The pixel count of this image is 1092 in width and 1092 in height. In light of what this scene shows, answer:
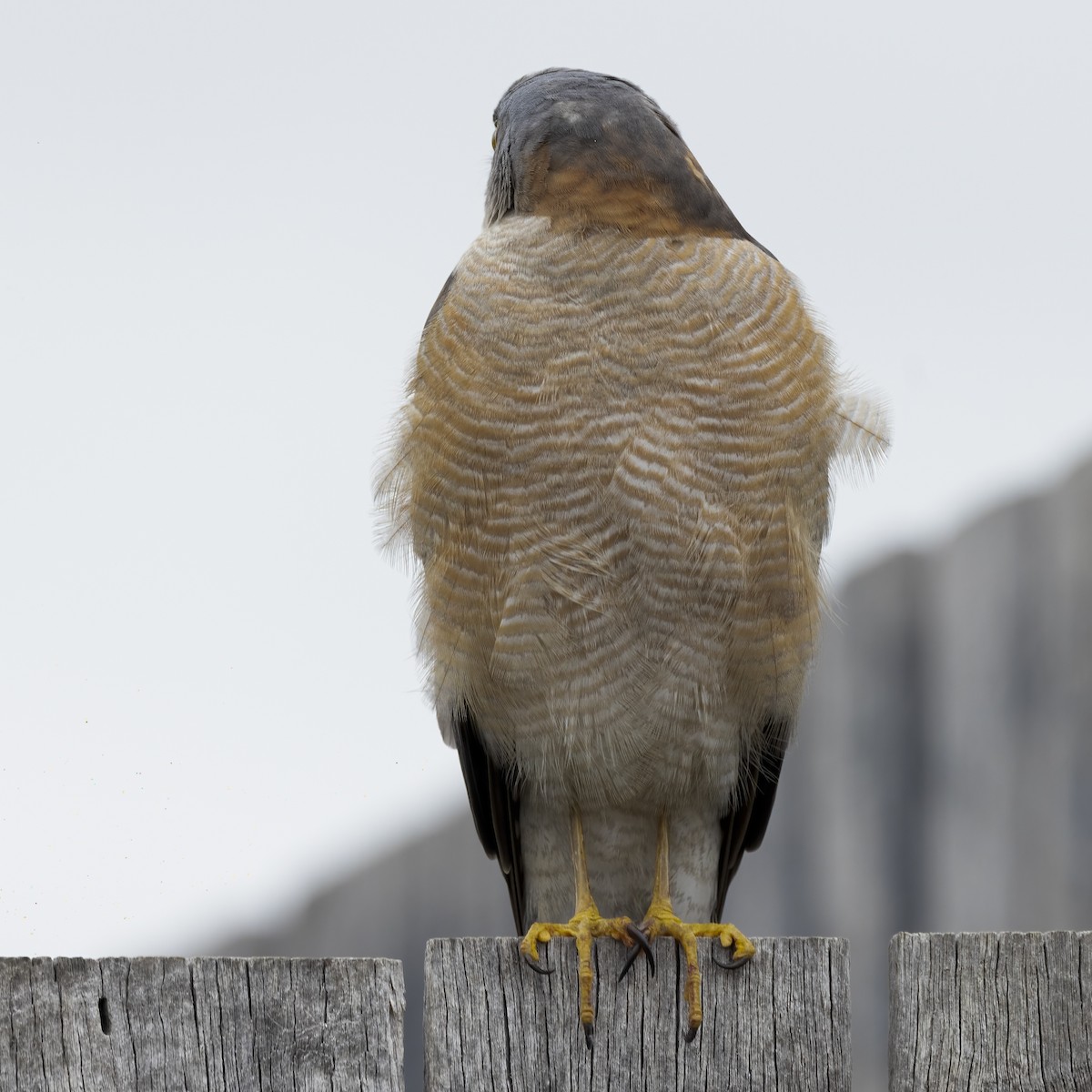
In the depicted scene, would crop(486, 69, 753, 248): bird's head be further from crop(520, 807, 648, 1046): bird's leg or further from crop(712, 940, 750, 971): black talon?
crop(712, 940, 750, 971): black talon

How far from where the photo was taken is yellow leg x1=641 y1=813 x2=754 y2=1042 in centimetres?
255

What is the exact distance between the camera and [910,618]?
5.46m

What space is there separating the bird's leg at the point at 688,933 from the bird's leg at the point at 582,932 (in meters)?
0.07

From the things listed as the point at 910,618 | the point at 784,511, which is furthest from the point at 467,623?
the point at 910,618

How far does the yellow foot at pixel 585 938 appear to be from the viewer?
8.38 feet

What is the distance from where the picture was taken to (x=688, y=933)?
317 centimetres

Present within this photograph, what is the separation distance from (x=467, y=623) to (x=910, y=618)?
212 cm

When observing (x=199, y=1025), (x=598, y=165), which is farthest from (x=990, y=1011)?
(x=598, y=165)

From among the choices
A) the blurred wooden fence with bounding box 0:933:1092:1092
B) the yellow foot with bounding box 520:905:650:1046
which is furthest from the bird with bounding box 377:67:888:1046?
the blurred wooden fence with bounding box 0:933:1092:1092

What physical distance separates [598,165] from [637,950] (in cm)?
211

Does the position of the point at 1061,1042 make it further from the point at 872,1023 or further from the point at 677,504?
the point at 872,1023

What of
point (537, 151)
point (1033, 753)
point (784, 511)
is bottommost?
point (1033, 753)

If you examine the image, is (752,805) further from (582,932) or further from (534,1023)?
(534,1023)

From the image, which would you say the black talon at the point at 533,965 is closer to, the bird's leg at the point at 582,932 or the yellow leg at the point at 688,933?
the bird's leg at the point at 582,932
